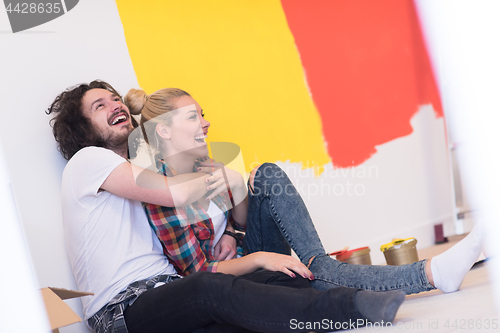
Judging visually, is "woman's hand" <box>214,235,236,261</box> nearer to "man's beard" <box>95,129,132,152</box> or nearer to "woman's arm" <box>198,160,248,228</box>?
"woman's arm" <box>198,160,248,228</box>

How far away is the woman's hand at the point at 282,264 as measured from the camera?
1.09m

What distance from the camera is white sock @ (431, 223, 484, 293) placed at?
0.96 metres

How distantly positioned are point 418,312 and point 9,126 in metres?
1.25

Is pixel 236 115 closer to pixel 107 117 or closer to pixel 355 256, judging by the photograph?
pixel 107 117

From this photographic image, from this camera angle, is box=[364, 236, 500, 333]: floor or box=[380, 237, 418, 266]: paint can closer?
box=[364, 236, 500, 333]: floor

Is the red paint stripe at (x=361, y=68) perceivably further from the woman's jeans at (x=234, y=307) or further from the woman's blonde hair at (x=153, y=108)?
the woman's jeans at (x=234, y=307)

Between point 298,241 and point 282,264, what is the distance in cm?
10

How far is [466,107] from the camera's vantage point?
2.42 m

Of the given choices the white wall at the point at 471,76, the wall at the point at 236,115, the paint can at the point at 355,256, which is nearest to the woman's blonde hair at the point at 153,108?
the wall at the point at 236,115

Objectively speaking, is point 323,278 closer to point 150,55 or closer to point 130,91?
point 130,91

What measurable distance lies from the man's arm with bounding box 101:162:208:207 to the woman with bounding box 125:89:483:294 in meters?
0.08

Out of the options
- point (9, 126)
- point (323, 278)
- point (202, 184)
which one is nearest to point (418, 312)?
point (323, 278)

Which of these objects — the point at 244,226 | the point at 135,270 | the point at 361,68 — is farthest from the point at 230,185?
the point at 361,68

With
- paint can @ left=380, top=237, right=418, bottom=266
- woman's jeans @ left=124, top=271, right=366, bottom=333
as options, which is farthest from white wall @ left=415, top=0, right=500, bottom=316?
woman's jeans @ left=124, top=271, right=366, bottom=333
